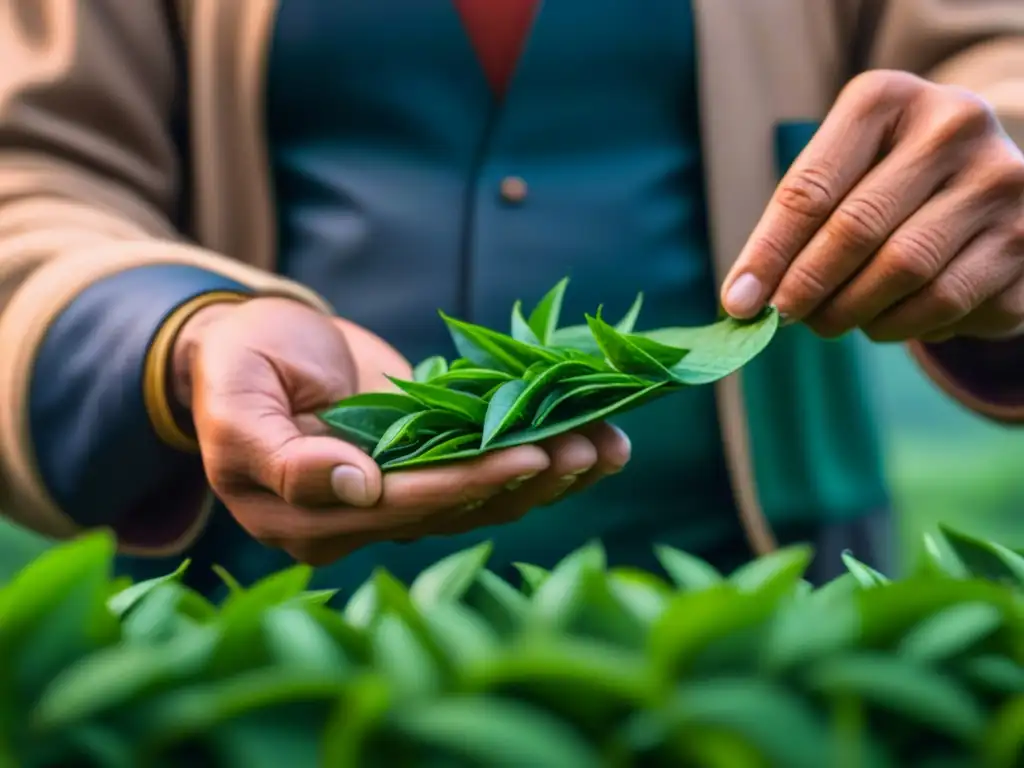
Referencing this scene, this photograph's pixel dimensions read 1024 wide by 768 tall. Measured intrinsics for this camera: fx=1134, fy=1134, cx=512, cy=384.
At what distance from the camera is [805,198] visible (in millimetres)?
448

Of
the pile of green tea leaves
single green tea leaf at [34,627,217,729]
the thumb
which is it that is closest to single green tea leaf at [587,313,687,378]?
the pile of green tea leaves

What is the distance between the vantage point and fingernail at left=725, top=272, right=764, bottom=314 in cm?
44

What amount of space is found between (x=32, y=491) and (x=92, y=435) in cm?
5

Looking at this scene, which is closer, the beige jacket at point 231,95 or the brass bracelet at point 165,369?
the brass bracelet at point 165,369

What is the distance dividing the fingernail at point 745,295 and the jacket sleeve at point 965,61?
0.75 ft

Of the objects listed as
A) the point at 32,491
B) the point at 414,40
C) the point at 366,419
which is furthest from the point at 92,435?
the point at 414,40

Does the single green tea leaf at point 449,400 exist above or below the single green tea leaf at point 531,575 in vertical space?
below

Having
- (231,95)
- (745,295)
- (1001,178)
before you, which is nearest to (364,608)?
(745,295)

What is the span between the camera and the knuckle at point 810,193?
0.45 metres

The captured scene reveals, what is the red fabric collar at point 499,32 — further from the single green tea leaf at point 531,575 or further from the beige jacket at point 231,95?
the single green tea leaf at point 531,575

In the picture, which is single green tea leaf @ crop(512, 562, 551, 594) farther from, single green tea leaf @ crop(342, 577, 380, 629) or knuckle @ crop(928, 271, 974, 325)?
knuckle @ crop(928, 271, 974, 325)

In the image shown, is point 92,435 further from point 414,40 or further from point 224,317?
point 414,40

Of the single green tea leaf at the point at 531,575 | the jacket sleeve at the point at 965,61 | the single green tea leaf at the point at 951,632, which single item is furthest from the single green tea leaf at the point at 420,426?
the jacket sleeve at the point at 965,61

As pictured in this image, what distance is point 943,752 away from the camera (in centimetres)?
20
